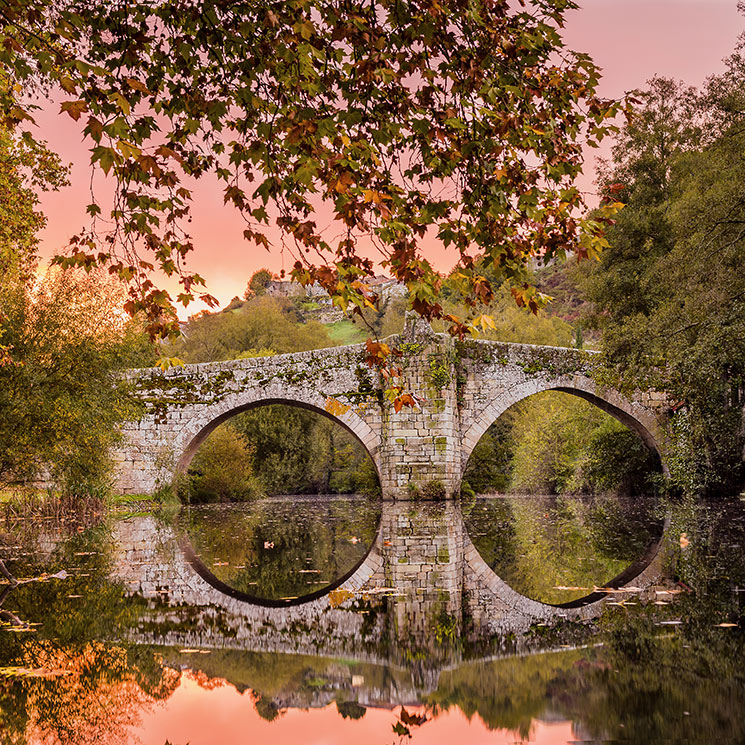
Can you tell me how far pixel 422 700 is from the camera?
2674 millimetres

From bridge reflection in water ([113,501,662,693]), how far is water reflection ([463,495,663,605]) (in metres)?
0.17

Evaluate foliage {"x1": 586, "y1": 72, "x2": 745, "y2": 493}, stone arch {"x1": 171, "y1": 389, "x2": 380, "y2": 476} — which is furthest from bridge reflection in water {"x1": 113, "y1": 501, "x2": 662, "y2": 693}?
stone arch {"x1": 171, "y1": 389, "x2": 380, "y2": 476}

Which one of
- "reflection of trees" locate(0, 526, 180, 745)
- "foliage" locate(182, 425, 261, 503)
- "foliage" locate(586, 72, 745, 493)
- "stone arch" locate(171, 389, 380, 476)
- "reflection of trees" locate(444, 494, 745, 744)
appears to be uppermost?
"foliage" locate(586, 72, 745, 493)

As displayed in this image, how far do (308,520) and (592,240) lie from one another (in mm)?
10646

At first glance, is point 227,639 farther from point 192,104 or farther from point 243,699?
point 192,104

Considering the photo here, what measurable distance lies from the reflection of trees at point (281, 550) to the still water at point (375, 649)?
65 mm

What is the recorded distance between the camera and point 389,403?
16625mm

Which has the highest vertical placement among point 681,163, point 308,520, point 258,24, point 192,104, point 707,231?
point 681,163

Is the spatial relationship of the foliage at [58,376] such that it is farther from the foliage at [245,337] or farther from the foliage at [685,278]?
the foliage at [245,337]

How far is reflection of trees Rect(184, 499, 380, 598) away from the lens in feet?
19.4

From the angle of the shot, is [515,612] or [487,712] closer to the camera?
[487,712]

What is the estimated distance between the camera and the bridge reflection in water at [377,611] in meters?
3.49

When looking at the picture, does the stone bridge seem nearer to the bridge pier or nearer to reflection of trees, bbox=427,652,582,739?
the bridge pier

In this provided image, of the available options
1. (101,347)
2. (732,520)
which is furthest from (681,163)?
(101,347)
